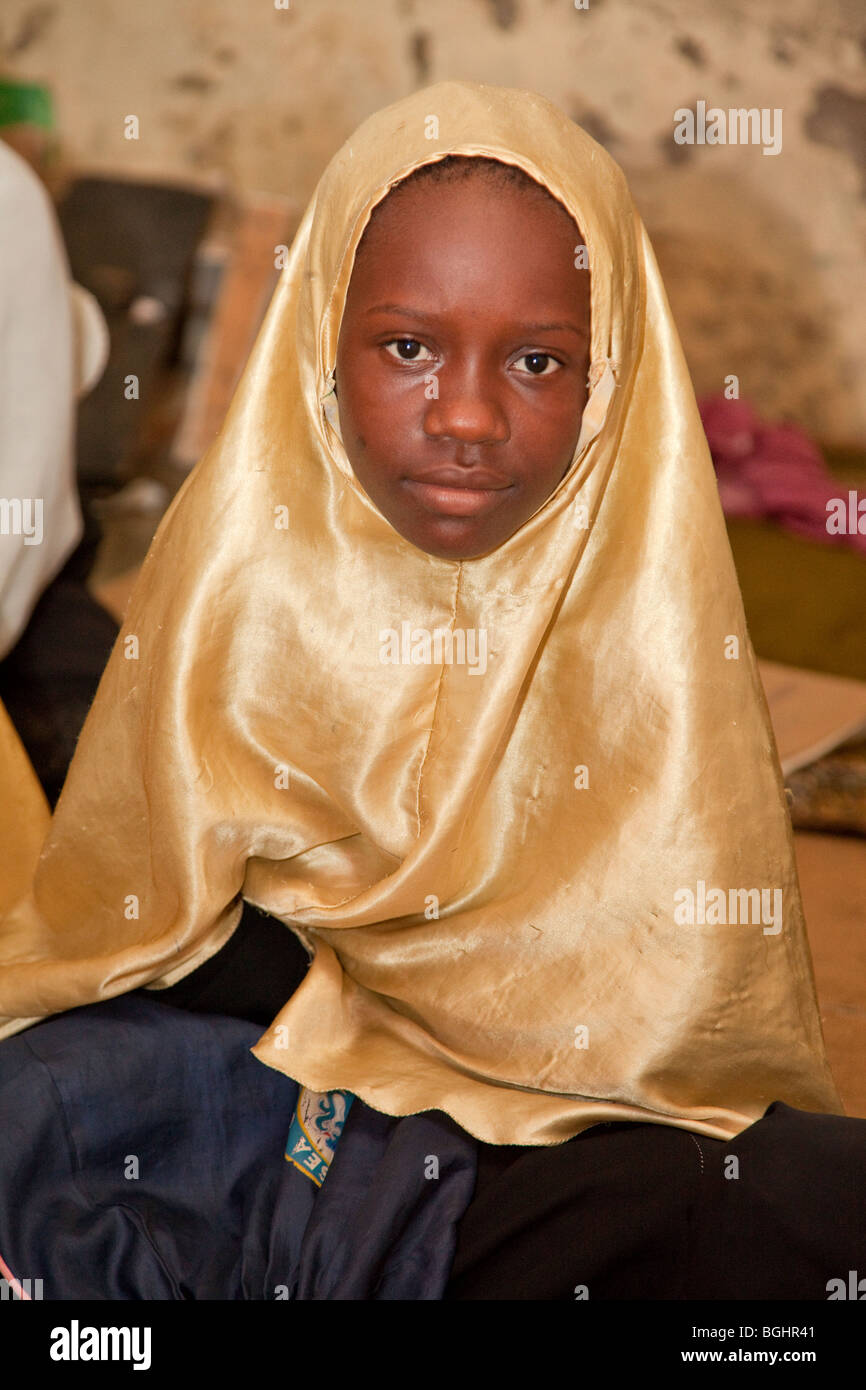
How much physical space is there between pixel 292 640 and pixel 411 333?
29 cm

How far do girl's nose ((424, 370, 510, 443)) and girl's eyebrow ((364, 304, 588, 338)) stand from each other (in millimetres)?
45

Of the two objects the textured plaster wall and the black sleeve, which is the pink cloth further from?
the black sleeve

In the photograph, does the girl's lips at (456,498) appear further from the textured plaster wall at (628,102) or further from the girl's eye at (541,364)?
the textured plaster wall at (628,102)

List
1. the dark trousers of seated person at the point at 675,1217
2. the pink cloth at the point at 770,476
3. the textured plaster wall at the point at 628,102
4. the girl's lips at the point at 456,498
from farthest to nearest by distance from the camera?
1. the textured plaster wall at the point at 628,102
2. the pink cloth at the point at 770,476
3. the girl's lips at the point at 456,498
4. the dark trousers of seated person at the point at 675,1217

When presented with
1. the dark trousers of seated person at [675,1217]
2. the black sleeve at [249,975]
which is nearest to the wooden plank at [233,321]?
the black sleeve at [249,975]

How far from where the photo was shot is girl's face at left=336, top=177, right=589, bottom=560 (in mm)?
963

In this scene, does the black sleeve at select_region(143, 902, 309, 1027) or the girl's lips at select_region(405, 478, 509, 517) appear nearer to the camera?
the girl's lips at select_region(405, 478, 509, 517)

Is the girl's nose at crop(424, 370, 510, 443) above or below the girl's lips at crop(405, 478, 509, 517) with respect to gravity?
above

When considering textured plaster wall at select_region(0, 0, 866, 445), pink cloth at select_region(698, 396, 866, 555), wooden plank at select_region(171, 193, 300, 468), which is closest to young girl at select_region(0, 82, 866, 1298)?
pink cloth at select_region(698, 396, 866, 555)

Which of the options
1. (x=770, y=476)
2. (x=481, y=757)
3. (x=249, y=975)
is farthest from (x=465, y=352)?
(x=770, y=476)

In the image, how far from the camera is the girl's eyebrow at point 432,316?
0.97 metres

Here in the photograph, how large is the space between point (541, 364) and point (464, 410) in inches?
3.4

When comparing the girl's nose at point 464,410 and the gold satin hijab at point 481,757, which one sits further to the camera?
the gold satin hijab at point 481,757

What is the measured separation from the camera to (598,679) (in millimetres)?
1113
